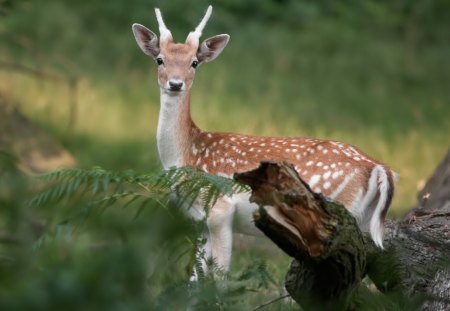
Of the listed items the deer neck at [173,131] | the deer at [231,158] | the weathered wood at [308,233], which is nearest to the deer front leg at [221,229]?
the deer at [231,158]

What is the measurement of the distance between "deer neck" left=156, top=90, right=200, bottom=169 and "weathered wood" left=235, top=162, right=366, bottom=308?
245cm

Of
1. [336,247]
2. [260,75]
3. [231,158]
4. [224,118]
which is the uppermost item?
[336,247]

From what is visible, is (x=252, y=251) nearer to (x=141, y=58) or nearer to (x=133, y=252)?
(x=133, y=252)

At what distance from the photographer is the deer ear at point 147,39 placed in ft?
23.0

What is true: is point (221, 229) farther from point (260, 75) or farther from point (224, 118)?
point (260, 75)

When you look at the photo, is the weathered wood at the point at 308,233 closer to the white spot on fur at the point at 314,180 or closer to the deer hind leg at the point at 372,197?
the deer hind leg at the point at 372,197

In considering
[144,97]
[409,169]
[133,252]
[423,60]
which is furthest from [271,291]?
[423,60]

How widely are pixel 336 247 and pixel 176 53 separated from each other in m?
2.88

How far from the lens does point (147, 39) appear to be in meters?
7.13

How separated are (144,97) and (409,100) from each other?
3.21m

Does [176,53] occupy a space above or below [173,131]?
above

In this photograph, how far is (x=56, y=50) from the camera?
49.4 feet

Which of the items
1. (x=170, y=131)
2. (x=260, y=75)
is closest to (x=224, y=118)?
(x=260, y=75)

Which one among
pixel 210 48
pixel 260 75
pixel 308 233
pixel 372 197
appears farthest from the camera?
pixel 260 75
